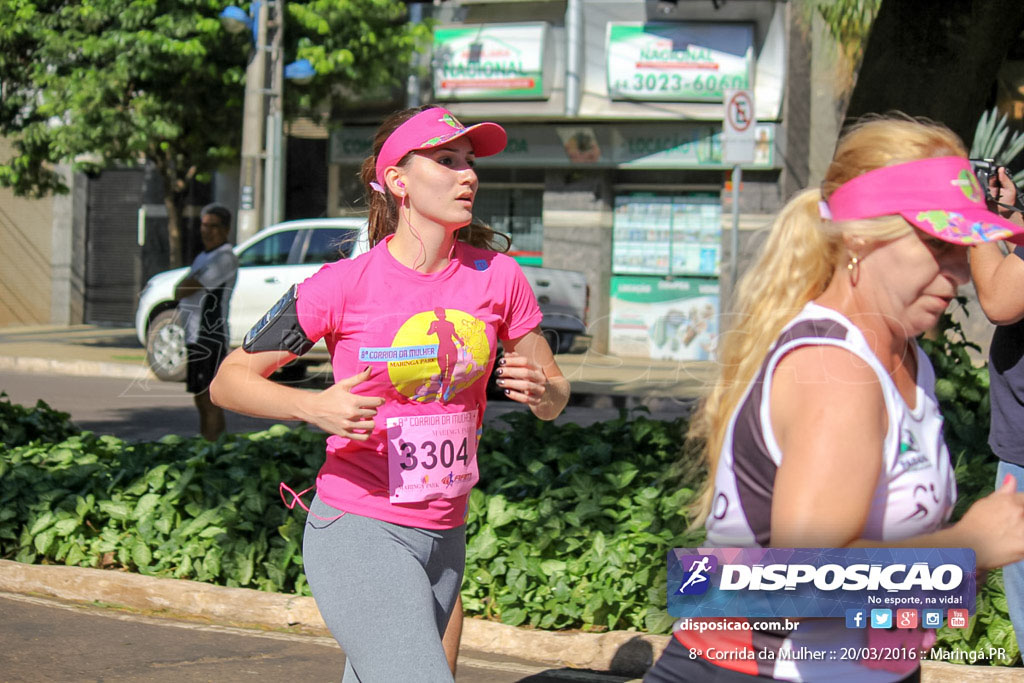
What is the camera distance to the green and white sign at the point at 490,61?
64.8 feet

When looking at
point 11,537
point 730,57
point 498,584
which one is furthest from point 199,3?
point 498,584

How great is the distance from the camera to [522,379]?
3.13 meters

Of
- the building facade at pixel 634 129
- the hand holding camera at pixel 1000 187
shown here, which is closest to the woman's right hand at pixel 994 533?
the hand holding camera at pixel 1000 187

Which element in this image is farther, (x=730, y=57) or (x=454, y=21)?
(x=454, y=21)

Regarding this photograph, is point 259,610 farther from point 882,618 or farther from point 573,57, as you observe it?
point 573,57

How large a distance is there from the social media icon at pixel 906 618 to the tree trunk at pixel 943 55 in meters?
5.29

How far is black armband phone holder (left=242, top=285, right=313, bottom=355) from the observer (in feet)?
10.2

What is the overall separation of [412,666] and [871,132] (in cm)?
150

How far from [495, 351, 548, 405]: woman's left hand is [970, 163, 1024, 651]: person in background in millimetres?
1273

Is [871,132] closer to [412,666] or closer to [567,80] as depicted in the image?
[412,666]

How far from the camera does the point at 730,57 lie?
19156mm

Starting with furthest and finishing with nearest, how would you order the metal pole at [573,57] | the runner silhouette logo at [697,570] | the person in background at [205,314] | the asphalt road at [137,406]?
the metal pole at [573,57] → the asphalt road at [137,406] → the person in background at [205,314] → the runner silhouette logo at [697,570]

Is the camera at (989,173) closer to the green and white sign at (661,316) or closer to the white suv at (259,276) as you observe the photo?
the white suv at (259,276)

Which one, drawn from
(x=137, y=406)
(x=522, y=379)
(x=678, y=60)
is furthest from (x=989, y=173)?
(x=678, y=60)
